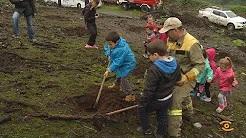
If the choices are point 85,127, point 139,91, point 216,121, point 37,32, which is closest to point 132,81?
point 139,91

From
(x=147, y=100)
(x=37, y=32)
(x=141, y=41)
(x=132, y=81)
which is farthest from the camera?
(x=141, y=41)

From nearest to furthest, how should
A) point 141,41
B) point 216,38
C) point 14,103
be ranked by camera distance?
1. point 14,103
2. point 141,41
3. point 216,38

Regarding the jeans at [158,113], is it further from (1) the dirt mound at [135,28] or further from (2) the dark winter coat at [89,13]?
(1) the dirt mound at [135,28]

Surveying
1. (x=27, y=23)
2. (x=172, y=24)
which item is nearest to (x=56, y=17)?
(x=27, y=23)

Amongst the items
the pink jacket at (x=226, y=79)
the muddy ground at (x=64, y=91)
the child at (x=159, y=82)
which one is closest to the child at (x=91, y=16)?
the muddy ground at (x=64, y=91)

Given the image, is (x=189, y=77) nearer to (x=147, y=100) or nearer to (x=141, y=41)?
(x=147, y=100)

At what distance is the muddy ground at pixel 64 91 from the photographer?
6516 millimetres

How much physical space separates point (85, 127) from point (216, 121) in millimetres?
A: 2680

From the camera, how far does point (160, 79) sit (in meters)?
5.84

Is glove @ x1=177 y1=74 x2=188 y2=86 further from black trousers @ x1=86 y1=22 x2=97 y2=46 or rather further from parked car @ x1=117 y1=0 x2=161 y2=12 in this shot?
parked car @ x1=117 y1=0 x2=161 y2=12

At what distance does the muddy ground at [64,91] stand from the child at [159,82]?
67 cm

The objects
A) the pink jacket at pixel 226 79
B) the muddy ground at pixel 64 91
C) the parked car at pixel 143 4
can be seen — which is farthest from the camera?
the parked car at pixel 143 4

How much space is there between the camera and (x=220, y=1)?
55.5 metres

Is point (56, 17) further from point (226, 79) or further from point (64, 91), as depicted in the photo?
point (226, 79)
